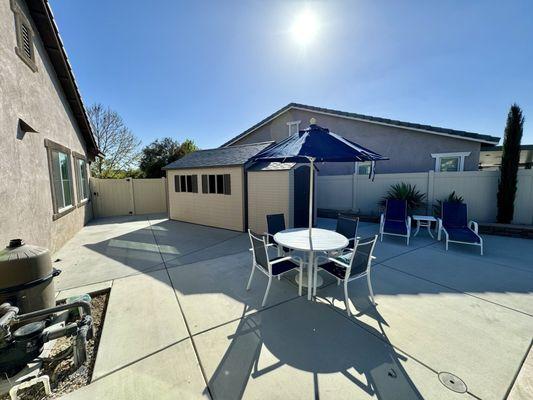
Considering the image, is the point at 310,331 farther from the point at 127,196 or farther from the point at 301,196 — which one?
the point at 127,196

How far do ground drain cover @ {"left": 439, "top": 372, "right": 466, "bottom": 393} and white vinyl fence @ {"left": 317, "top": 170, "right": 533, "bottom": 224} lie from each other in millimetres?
7790

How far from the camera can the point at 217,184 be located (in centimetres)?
870

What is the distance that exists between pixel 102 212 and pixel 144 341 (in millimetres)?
12117

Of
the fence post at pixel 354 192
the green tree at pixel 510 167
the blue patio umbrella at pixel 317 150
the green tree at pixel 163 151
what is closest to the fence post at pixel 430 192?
the green tree at pixel 510 167

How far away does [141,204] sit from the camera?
12992mm

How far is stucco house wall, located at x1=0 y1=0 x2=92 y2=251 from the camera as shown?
3.67m

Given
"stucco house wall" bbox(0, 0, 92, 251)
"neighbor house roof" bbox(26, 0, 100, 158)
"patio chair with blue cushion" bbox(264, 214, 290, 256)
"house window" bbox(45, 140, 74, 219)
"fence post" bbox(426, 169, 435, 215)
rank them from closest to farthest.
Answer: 1. "stucco house wall" bbox(0, 0, 92, 251)
2. "patio chair with blue cushion" bbox(264, 214, 290, 256)
3. "neighbor house roof" bbox(26, 0, 100, 158)
4. "house window" bbox(45, 140, 74, 219)
5. "fence post" bbox(426, 169, 435, 215)

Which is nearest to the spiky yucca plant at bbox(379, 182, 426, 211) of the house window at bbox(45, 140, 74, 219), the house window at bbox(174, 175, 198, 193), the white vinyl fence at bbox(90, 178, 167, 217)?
the house window at bbox(174, 175, 198, 193)

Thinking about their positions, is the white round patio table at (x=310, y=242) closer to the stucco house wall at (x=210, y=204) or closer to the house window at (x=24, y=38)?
the stucco house wall at (x=210, y=204)

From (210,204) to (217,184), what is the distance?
95 centimetres

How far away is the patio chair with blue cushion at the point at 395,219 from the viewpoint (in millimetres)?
6711

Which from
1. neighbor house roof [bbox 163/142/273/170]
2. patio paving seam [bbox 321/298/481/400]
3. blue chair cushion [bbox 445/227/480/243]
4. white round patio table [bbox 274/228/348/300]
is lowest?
patio paving seam [bbox 321/298/481/400]

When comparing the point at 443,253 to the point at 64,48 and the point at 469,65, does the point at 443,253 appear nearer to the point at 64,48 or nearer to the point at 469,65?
the point at 469,65

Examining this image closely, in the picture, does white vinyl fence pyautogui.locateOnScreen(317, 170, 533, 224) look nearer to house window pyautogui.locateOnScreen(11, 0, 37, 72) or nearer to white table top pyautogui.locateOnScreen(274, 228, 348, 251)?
white table top pyautogui.locateOnScreen(274, 228, 348, 251)
